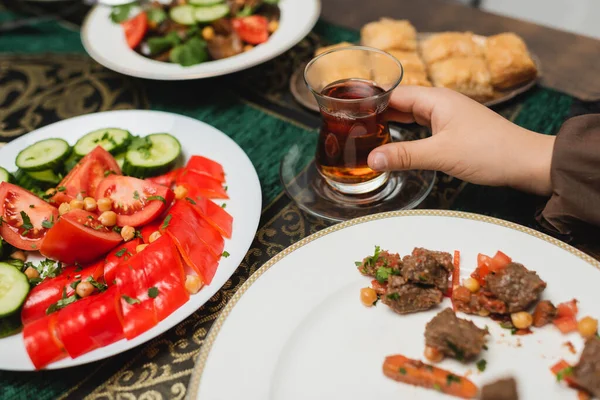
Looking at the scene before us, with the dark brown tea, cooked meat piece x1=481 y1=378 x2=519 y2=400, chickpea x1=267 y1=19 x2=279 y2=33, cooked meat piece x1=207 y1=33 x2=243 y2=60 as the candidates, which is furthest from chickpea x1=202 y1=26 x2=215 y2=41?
cooked meat piece x1=481 y1=378 x2=519 y2=400

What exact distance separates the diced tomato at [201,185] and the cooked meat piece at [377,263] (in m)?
0.75

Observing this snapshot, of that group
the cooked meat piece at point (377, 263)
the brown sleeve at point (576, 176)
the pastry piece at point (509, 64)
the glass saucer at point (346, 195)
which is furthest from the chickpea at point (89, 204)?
the pastry piece at point (509, 64)

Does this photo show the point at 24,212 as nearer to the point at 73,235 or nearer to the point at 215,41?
the point at 73,235

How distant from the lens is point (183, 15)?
3432 millimetres

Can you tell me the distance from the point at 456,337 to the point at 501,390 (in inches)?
7.8

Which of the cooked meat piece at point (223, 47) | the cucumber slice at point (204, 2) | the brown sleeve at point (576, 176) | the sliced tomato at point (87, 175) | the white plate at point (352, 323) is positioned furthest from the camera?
the cucumber slice at point (204, 2)

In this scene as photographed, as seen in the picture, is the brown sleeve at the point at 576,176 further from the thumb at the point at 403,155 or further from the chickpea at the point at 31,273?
the chickpea at the point at 31,273

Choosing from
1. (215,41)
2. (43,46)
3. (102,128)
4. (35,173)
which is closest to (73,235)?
(35,173)

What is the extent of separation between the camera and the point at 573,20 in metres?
6.05

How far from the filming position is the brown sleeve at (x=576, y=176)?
1974 millimetres

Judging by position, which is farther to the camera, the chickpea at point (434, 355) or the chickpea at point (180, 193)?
the chickpea at point (180, 193)

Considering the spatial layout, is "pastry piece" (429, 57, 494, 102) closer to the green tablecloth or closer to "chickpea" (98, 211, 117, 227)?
the green tablecloth

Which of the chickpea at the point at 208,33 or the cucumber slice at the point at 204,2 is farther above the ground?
the cucumber slice at the point at 204,2

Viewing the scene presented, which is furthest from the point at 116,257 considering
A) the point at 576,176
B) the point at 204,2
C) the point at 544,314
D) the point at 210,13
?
the point at 204,2
